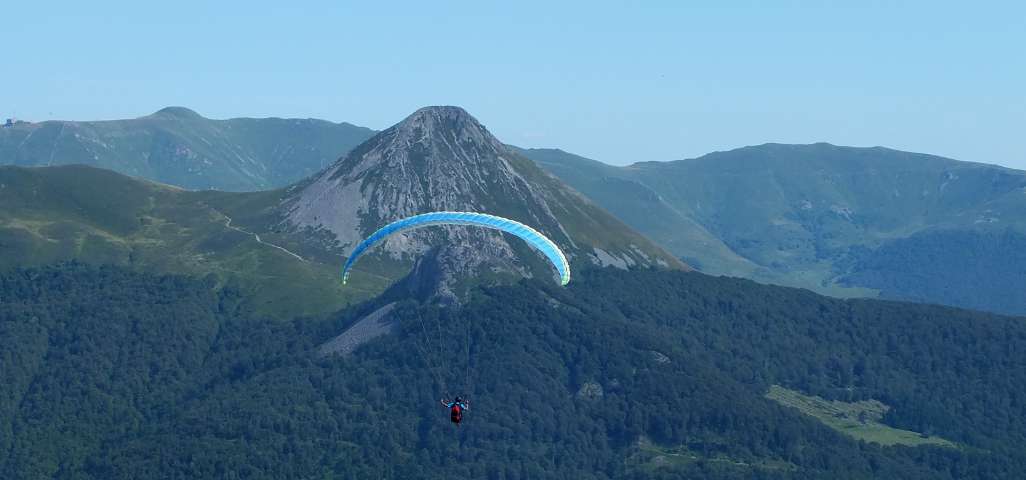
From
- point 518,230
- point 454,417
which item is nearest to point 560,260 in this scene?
point 518,230

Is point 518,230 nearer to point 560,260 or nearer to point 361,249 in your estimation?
point 560,260

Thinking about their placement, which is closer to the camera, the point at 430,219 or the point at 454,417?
the point at 454,417

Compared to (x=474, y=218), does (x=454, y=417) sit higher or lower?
lower

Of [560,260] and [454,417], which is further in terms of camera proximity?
[560,260]

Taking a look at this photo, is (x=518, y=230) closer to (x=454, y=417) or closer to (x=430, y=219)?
(x=430, y=219)

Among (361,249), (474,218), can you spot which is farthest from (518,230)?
(361,249)

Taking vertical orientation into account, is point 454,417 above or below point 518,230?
below

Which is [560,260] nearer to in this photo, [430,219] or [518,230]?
[518,230]

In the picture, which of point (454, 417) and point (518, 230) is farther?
point (518, 230)
